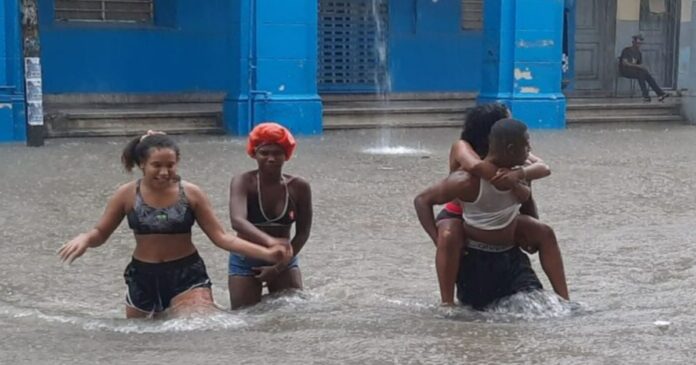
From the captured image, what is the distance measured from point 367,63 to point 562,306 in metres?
14.4

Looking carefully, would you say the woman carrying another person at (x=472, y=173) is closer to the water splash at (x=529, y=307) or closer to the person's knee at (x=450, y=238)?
the person's knee at (x=450, y=238)

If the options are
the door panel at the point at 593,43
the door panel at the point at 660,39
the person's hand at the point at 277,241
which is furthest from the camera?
the door panel at the point at 660,39

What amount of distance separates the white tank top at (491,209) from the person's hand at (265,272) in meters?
1.02

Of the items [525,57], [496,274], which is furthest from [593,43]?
[496,274]

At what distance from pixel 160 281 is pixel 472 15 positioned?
15753 mm

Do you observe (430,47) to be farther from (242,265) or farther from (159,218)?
(159,218)

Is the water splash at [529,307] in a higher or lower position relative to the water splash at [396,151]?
higher

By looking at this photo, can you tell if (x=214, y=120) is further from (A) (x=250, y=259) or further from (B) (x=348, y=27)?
(A) (x=250, y=259)

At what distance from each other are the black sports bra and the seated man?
16.5m

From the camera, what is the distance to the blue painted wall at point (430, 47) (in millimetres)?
19859

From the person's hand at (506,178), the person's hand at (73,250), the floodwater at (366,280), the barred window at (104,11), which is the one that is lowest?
the floodwater at (366,280)

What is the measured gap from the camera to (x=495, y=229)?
5586 mm

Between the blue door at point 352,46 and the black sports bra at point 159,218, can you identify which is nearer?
the black sports bra at point 159,218

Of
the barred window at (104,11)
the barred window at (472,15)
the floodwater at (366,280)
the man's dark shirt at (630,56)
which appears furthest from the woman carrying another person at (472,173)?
the man's dark shirt at (630,56)
